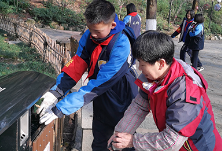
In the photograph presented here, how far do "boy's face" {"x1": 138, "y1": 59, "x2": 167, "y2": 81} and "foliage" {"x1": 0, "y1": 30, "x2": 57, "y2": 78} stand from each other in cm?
389

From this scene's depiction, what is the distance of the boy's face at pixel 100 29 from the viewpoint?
1.71 m

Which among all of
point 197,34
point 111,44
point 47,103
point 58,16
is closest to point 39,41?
point 197,34

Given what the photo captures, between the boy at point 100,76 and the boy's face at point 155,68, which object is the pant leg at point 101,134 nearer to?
the boy at point 100,76

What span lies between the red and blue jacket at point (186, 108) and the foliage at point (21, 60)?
395 centimetres

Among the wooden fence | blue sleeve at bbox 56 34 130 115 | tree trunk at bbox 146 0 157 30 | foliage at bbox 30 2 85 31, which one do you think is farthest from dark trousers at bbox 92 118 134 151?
foliage at bbox 30 2 85 31

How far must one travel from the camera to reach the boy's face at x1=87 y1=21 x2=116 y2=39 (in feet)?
5.60

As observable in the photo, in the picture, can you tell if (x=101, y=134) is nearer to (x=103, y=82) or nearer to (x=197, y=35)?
(x=103, y=82)

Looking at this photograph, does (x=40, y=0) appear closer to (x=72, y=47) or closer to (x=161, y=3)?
(x=161, y=3)

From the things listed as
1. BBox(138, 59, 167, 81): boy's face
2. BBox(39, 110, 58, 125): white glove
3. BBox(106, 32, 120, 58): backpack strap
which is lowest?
BBox(39, 110, 58, 125): white glove

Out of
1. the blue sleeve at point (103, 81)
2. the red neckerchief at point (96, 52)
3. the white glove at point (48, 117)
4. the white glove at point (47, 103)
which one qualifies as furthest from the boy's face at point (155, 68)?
the white glove at point (47, 103)

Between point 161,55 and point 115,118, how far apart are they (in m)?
0.98

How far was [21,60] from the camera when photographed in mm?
6406

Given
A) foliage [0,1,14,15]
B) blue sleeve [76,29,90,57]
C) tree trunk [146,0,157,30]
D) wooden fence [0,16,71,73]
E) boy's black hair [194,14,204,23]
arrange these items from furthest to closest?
1. foliage [0,1,14,15]
2. tree trunk [146,0,157,30]
3. boy's black hair [194,14,204,23]
4. wooden fence [0,16,71,73]
5. blue sleeve [76,29,90,57]

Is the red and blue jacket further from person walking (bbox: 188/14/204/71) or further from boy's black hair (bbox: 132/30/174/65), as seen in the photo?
person walking (bbox: 188/14/204/71)
